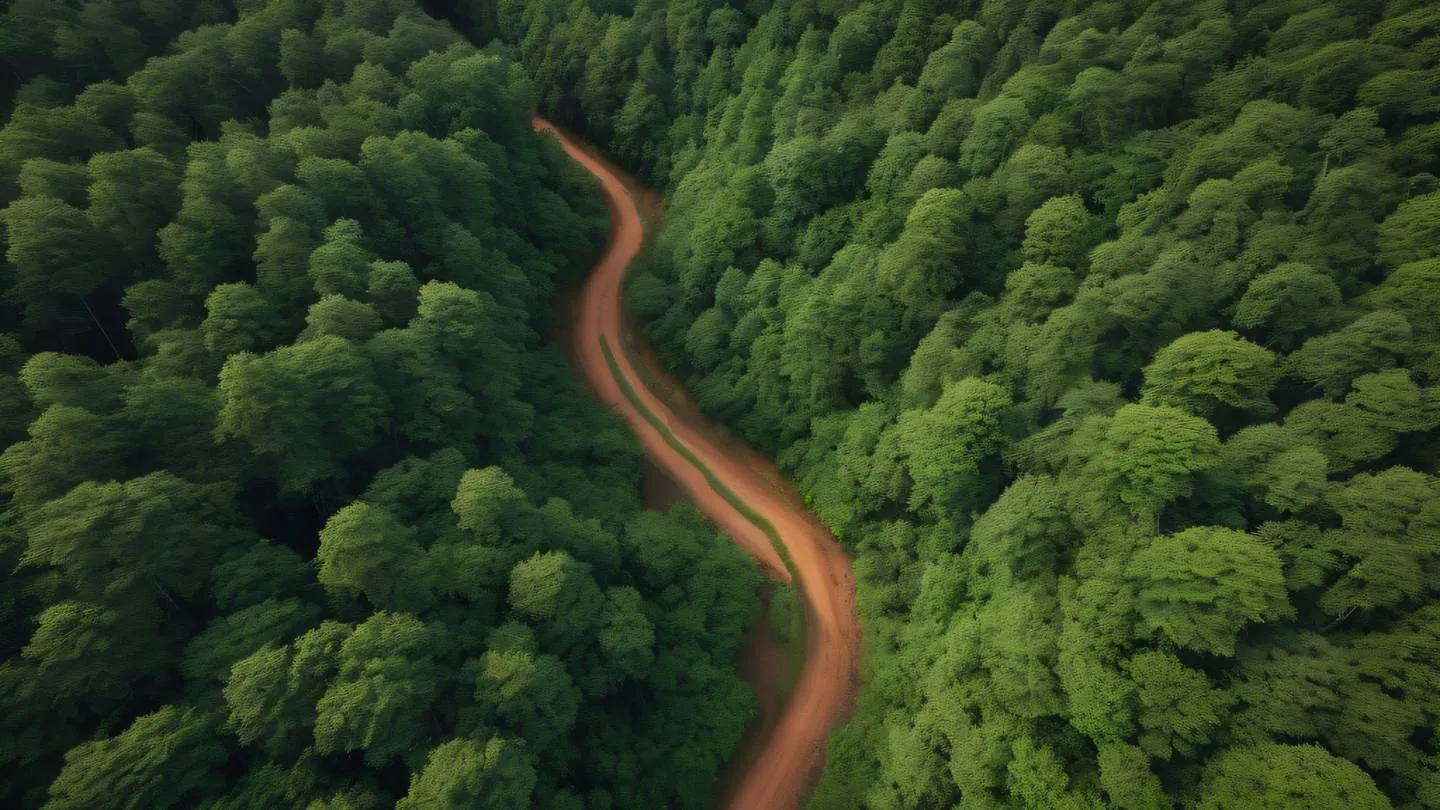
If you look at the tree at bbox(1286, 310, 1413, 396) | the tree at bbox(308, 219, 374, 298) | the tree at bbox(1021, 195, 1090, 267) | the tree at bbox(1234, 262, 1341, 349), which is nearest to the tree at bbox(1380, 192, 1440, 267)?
the tree at bbox(1234, 262, 1341, 349)

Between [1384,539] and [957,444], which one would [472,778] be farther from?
[1384,539]

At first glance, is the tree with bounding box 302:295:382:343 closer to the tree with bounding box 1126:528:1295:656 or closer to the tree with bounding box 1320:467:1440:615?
the tree with bounding box 1126:528:1295:656

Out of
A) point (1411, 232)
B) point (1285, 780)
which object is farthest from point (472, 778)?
point (1411, 232)

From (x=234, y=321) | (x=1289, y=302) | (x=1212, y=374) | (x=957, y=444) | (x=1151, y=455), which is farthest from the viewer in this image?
(x=957, y=444)

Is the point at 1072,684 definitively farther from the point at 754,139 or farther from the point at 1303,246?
the point at 754,139

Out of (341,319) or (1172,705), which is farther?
(341,319)

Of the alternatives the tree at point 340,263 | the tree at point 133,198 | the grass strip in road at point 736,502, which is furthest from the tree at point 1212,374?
the tree at point 133,198

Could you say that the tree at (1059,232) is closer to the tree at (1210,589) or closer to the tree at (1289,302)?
the tree at (1289,302)
